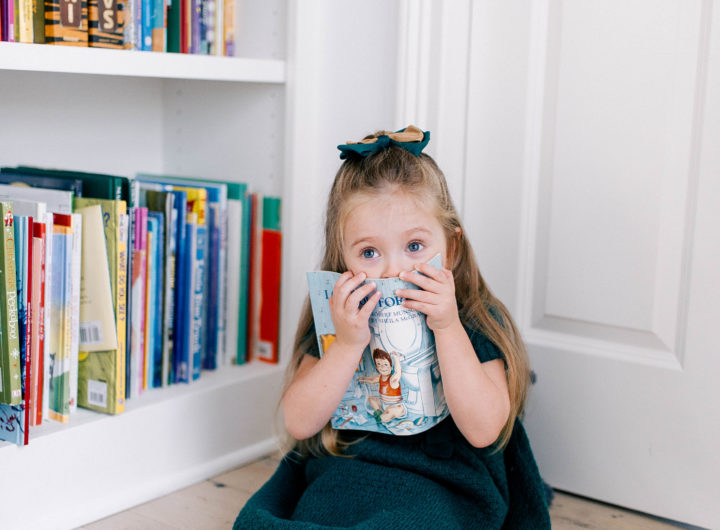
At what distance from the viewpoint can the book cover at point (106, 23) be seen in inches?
46.2

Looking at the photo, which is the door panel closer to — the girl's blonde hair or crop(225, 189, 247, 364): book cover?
the girl's blonde hair

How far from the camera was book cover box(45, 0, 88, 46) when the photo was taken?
1124mm

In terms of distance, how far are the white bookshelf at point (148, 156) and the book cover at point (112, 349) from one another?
0.03 metres

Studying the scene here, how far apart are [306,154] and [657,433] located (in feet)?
2.34

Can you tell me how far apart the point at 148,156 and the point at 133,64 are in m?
0.45

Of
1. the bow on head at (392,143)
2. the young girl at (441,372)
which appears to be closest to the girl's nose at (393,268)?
the young girl at (441,372)

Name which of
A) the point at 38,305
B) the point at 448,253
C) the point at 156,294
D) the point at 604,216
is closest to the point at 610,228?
the point at 604,216

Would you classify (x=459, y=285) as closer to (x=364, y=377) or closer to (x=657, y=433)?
(x=364, y=377)

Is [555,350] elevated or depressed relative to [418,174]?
depressed

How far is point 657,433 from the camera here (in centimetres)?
120

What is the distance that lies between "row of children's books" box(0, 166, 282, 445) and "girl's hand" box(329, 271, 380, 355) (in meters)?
0.37

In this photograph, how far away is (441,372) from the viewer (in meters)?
0.98

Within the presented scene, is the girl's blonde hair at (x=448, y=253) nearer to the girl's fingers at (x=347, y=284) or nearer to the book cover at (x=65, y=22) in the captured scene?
the girl's fingers at (x=347, y=284)

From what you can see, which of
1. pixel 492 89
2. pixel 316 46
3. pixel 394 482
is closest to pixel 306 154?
pixel 316 46
